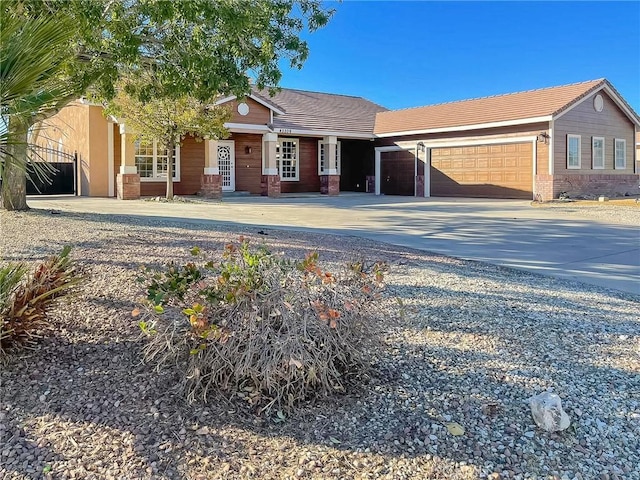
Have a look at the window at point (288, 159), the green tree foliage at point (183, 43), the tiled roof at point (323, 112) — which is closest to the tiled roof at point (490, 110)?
the tiled roof at point (323, 112)

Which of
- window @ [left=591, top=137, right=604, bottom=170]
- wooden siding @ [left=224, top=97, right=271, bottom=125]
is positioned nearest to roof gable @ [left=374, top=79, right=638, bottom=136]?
window @ [left=591, top=137, right=604, bottom=170]

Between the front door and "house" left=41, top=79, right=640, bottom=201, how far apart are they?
0.05m

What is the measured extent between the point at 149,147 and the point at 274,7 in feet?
46.8

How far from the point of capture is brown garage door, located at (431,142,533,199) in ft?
74.7

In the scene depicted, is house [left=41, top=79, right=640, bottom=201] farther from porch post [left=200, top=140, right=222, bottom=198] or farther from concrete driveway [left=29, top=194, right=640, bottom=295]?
concrete driveway [left=29, top=194, right=640, bottom=295]

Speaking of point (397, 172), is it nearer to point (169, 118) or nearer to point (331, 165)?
point (331, 165)

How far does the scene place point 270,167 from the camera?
23.3m

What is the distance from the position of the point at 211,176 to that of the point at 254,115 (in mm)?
3616

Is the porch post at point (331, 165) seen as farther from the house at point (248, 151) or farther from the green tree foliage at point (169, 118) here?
the green tree foliage at point (169, 118)

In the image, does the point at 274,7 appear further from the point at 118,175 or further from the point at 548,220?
the point at 118,175

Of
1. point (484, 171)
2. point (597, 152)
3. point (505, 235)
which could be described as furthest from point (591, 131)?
point (505, 235)

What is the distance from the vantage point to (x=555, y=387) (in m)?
3.37

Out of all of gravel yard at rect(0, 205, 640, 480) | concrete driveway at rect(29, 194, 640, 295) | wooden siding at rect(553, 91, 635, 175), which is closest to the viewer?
gravel yard at rect(0, 205, 640, 480)

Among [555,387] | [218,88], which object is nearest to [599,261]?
[555,387]
